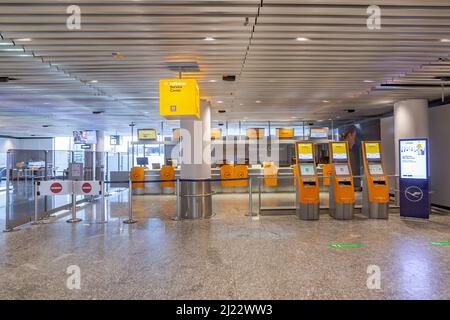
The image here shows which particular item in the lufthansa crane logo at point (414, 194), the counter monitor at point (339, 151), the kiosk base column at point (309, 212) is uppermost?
the counter monitor at point (339, 151)

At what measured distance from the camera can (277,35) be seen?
14.6ft

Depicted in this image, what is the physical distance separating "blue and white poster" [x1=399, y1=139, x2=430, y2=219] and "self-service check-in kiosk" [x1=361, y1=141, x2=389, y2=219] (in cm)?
39

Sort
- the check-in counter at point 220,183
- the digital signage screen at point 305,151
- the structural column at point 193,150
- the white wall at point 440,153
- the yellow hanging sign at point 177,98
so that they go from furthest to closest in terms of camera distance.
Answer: the check-in counter at point 220,183
the white wall at point 440,153
the digital signage screen at point 305,151
the structural column at point 193,150
the yellow hanging sign at point 177,98

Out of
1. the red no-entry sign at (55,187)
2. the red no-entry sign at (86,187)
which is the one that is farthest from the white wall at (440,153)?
the red no-entry sign at (55,187)

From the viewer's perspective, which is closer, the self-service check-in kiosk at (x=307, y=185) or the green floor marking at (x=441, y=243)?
the green floor marking at (x=441, y=243)

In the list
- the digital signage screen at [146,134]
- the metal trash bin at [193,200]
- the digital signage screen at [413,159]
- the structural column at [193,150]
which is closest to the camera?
the digital signage screen at [413,159]

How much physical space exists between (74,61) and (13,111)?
7541mm

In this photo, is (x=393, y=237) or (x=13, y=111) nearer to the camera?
(x=393, y=237)

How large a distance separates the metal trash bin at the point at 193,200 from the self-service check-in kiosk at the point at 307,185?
2268mm

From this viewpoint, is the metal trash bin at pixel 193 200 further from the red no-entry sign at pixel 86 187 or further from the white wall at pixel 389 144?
the white wall at pixel 389 144

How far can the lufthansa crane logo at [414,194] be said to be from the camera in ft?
22.9

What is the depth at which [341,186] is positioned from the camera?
289 inches

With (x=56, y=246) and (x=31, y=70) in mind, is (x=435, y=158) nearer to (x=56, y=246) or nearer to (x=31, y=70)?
(x=56, y=246)
